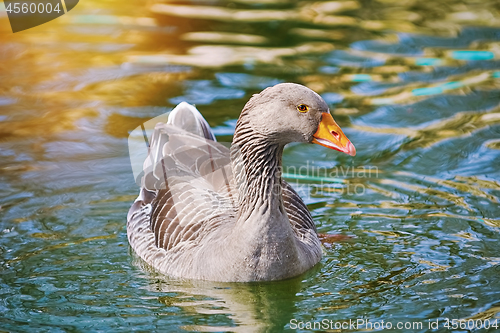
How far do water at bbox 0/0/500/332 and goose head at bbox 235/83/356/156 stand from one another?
5.34 feet

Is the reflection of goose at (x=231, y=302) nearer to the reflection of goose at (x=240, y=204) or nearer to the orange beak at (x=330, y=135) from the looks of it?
the reflection of goose at (x=240, y=204)

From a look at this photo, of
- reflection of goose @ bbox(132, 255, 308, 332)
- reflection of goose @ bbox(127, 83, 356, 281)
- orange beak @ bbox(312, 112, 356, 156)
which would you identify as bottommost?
reflection of goose @ bbox(132, 255, 308, 332)

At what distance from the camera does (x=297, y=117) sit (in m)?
7.14

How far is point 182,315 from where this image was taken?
23.6ft

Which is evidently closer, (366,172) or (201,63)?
(366,172)

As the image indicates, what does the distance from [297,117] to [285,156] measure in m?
4.41

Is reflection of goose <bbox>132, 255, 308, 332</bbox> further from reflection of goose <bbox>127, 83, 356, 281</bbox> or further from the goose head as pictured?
the goose head

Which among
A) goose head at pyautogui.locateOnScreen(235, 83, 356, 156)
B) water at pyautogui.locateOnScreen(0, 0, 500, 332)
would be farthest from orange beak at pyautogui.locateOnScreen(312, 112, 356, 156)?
water at pyautogui.locateOnScreen(0, 0, 500, 332)

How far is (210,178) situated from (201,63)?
282 inches

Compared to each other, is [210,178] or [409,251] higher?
[210,178]

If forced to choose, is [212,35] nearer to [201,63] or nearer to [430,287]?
[201,63]

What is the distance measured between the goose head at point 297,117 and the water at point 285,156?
5.34 ft

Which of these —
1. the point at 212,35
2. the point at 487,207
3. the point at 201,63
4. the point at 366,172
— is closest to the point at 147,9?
the point at 212,35

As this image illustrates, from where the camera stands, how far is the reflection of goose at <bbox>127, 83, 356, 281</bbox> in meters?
7.20
